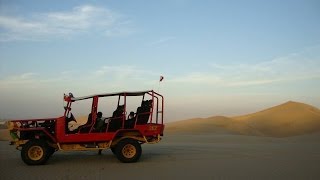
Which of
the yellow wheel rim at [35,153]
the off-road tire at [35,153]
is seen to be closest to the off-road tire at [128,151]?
the off-road tire at [35,153]

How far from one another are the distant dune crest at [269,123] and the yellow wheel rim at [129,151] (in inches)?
1075

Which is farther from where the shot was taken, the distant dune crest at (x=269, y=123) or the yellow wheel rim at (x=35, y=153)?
the distant dune crest at (x=269, y=123)

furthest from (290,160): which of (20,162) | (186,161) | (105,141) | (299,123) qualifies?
(299,123)

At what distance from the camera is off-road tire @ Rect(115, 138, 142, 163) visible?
44.9 feet

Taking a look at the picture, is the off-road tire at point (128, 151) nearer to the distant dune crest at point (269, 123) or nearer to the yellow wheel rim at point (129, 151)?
the yellow wheel rim at point (129, 151)

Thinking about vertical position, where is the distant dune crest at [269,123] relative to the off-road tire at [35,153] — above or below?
above

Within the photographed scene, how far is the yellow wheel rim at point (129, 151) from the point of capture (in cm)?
1377

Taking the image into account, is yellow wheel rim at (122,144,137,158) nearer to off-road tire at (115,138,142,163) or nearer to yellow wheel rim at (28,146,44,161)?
off-road tire at (115,138,142,163)

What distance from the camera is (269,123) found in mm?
48906

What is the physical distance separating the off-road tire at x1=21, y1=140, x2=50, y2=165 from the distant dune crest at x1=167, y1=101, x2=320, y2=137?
2836 cm

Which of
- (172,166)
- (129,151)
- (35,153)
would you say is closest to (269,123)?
(129,151)

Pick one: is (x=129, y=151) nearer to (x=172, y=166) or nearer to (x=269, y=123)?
(x=172, y=166)

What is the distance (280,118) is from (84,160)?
39.7 m

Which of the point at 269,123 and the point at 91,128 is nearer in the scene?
the point at 91,128
